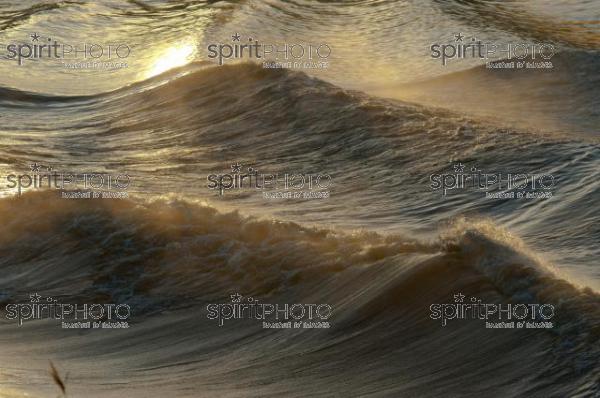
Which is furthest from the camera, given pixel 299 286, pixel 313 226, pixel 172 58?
pixel 172 58

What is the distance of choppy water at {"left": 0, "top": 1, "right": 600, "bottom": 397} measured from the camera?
7.49 meters

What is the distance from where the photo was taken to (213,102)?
15898 mm

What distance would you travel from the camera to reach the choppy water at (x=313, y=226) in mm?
7492

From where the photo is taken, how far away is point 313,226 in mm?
9797

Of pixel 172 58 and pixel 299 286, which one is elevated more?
pixel 172 58

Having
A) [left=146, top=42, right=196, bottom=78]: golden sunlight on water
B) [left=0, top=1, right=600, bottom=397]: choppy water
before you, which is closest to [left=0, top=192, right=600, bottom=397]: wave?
[left=0, top=1, right=600, bottom=397]: choppy water

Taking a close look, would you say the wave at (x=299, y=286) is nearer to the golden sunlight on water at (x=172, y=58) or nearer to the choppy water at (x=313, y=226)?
the choppy water at (x=313, y=226)

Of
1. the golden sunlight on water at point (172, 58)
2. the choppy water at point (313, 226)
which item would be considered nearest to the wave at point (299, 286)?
the choppy water at point (313, 226)

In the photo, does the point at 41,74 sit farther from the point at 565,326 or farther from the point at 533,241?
the point at 565,326

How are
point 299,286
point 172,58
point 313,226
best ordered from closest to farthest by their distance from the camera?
point 299,286 < point 313,226 < point 172,58

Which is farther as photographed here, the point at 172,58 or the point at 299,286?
the point at 172,58

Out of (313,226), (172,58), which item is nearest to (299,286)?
(313,226)

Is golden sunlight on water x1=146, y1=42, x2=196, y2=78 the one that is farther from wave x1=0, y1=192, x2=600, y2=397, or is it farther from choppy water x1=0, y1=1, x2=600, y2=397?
wave x1=0, y1=192, x2=600, y2=397

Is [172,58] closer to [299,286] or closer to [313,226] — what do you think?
[313,226]
